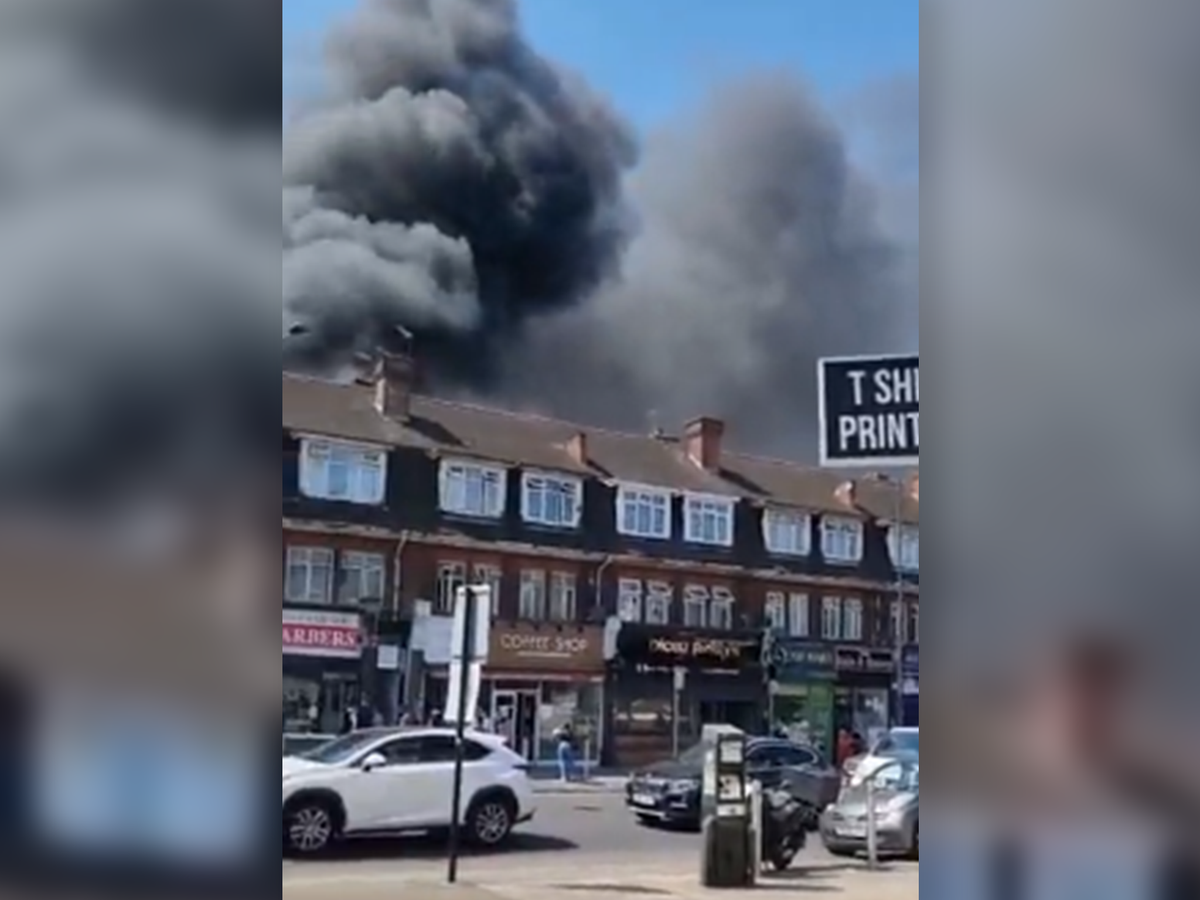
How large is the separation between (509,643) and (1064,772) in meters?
1.34

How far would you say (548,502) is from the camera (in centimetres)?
361

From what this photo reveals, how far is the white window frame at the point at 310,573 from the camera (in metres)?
3.39

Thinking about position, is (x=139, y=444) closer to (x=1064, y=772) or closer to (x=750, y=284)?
(x=750, y=284)

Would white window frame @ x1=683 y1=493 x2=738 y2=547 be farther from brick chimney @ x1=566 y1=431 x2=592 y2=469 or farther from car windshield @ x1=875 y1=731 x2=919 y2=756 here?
car windshield @ x1=875 y1=731 x2=919 y2=756

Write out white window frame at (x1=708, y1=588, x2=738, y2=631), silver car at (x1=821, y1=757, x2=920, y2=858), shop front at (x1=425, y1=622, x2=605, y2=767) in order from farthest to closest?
white window frame at (x1=708, y1=588, x2=738, y2=631) < shop front at (x1=425, y1=622, x2=605, y2=767) < silver car at (x1=821, y1=757, x2=920, y2=858)

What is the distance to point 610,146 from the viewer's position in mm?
3619

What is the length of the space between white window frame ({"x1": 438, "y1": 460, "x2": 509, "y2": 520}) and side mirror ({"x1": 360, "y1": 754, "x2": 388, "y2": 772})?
578 mm

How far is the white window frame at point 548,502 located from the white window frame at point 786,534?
461 mm

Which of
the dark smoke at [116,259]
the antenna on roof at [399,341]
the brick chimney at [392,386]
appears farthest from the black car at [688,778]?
the dark smoke at [116,259]

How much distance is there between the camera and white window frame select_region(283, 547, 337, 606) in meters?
3.39

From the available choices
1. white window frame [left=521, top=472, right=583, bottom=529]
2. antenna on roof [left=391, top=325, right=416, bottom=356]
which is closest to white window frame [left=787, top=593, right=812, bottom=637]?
white window frame [left=521, top=472, right=583, bottom=529]

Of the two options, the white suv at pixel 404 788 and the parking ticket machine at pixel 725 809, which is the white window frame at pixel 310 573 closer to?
the white suv at pixel 404 788

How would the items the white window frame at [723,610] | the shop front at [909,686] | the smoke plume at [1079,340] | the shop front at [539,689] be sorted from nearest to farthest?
the smoke plume at [1079,340]
the shop front at [909,686]
the shop front at [539,689]
the white window frame at [723,610]

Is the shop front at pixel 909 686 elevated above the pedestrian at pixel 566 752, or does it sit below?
above
